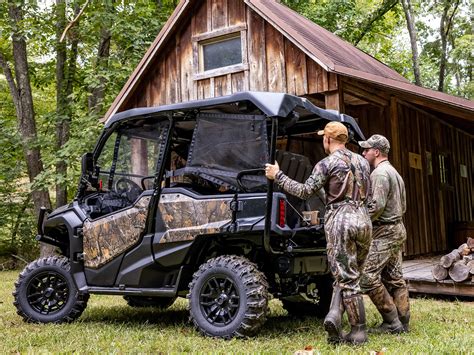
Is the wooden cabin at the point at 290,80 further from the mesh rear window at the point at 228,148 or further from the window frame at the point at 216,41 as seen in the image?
the mesh rear window at the point at 228,148

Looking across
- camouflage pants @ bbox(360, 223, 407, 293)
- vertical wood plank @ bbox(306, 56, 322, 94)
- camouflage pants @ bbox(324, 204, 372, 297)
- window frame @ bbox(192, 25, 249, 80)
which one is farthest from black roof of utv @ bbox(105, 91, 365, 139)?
window frame @ bbox(192, 25, 249, 80)

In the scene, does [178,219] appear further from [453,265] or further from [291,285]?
[453,265]

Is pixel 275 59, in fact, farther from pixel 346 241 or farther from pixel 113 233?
pixel 346 241

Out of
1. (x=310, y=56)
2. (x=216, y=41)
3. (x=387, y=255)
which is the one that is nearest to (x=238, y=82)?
(x=216, y=41)

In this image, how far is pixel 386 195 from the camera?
20.1ft

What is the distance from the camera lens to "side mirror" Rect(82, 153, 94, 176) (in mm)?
6703

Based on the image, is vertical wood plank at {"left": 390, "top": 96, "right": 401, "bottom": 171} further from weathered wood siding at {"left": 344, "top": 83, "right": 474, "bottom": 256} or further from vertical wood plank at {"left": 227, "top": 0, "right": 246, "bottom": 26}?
vertical wood plank at {"left": 227, "top": 0, "right": 246, "bottom": 26}

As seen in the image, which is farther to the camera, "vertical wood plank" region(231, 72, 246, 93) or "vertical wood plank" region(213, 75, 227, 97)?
"vertical wood plank" region(213, 75, 227, 97)

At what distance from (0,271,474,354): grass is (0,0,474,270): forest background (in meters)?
8.25

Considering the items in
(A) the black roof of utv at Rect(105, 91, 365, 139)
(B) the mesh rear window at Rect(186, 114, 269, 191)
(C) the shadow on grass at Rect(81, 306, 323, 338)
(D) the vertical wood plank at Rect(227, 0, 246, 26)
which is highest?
(D) the vertical wood plank at Rect(227, 0, 246, 26)

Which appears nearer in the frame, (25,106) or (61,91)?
(61,91)

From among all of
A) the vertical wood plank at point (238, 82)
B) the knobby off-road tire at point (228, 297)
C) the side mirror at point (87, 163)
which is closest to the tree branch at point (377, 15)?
the vertical wood plank at point (238, 82)

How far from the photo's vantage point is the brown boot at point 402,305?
609cm

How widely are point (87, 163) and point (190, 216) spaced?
5.14ft
